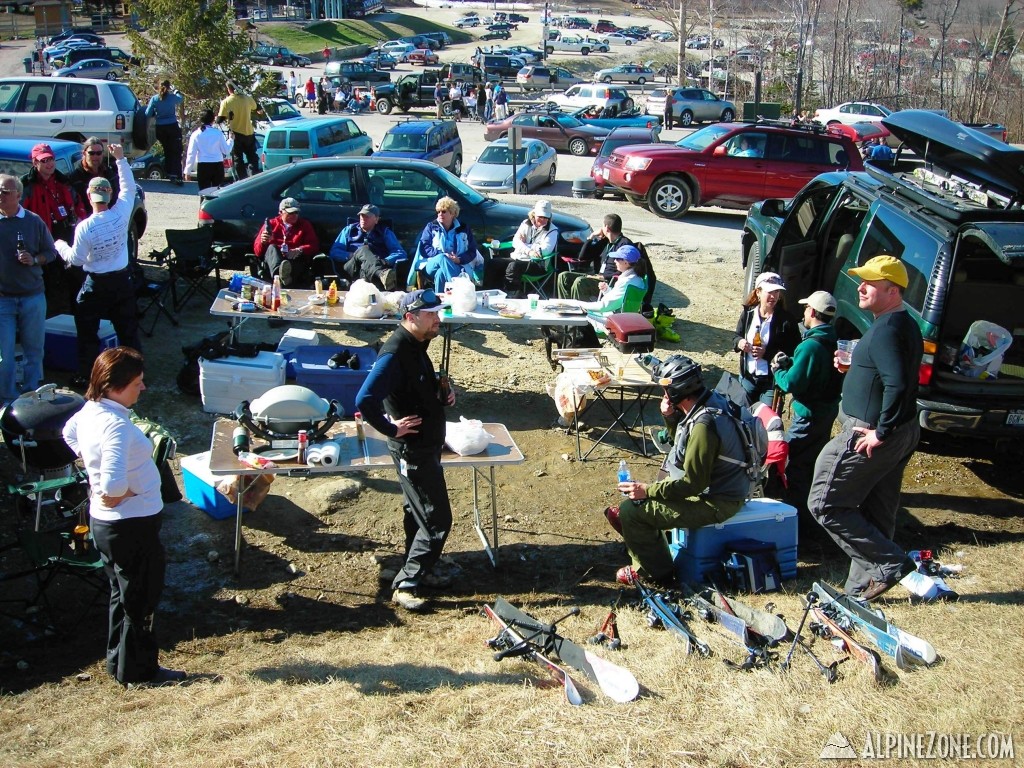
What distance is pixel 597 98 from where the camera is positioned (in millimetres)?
34344

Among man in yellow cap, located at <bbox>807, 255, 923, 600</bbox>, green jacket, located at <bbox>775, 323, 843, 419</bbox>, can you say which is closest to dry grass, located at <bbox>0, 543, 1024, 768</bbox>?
man in yellow cap, located at <bbox>807, 255, 923, 600</bbox>

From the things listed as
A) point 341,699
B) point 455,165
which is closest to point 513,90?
point 455,165

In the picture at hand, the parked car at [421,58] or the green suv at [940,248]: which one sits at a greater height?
the parked car at [421,58]

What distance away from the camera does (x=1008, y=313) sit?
668 centimetres

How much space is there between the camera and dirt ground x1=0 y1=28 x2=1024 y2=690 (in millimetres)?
4992

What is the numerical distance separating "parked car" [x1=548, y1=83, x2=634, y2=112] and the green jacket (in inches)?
1117

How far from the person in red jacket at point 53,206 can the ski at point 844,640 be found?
21.7 ft

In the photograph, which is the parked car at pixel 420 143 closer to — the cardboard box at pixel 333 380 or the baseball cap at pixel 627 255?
the baseball cap at pixel 627 255

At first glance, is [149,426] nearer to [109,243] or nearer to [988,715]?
[109,243]

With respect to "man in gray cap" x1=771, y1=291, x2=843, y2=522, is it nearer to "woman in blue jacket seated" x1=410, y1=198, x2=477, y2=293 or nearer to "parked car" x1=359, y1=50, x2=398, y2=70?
"woman in blue jacket seated" x1=410, y1=198, x2=477, y2=293

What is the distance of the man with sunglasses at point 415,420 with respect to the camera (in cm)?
478

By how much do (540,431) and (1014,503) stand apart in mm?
3504

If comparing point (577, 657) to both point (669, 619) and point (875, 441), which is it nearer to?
point (669, 619)

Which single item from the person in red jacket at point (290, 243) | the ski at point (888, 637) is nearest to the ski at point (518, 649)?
the ski at point (888, 637)
